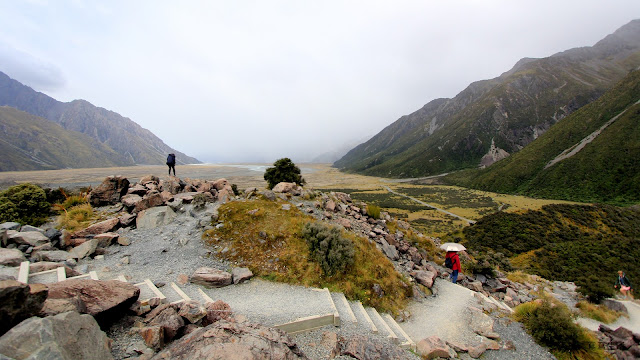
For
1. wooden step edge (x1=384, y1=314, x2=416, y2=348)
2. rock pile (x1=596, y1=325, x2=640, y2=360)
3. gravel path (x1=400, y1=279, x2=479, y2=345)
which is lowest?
rock pile (x1=596, y1=325, x2=640, y2=360)

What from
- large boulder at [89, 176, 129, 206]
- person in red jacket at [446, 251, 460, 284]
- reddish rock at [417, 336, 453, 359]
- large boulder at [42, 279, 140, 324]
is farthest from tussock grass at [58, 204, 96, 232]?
person in red jacket at [446, 251, 460, 284]

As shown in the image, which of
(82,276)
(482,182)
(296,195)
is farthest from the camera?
(482,182)

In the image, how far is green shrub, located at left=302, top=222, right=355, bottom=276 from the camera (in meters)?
13.0

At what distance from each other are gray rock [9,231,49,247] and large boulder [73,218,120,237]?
1465 millimetres

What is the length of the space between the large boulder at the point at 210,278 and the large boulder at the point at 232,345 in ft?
17.9

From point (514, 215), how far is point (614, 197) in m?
64.0

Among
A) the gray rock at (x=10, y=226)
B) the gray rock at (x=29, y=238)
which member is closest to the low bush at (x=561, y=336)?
the gray rock at (x=29, y=238)

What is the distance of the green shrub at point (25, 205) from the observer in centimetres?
1510

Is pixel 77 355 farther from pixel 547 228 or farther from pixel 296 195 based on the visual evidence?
pixel 547 228

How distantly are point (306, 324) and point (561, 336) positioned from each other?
1163cm

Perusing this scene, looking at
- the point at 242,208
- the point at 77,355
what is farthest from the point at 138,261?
the point at 77,355

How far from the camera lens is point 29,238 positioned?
1195 centimetres

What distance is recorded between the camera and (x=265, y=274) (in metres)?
12.2

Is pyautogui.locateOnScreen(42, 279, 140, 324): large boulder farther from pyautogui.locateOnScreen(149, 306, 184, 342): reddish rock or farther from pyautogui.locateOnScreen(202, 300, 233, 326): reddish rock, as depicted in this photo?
pyautogui.locateOnScreen(202, 300, 233, 326): reddish rock
